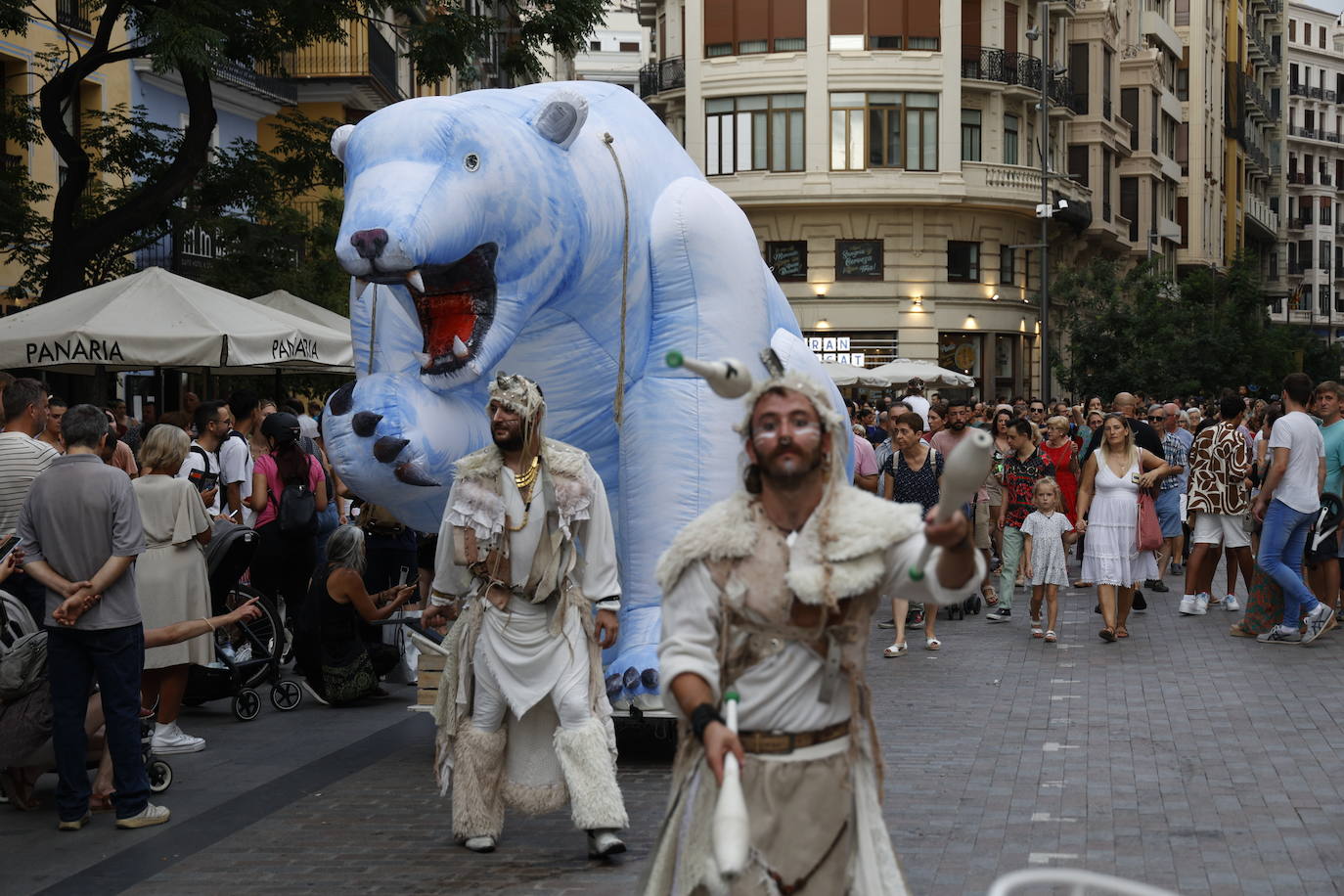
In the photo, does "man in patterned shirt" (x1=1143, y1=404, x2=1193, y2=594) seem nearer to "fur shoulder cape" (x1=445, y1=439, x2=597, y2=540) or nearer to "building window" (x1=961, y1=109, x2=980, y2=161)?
"fur shoulder cape" (x1=445, y1=439, x2=597, y2=540)

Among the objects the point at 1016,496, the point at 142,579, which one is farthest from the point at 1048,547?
the point at 142,579

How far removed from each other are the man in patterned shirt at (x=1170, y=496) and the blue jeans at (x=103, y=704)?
450 inches


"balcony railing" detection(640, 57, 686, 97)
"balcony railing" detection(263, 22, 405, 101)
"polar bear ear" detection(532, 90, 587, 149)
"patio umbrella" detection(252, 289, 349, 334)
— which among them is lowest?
"patio umbrella" detection(252, 289, 349, 334)

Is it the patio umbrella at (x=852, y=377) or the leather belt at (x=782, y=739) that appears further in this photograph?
the patio umbrella at (x=852, y=377)

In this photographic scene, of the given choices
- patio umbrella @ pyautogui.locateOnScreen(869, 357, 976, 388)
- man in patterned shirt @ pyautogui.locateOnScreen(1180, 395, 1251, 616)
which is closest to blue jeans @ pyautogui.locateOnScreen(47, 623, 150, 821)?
man in patterned shirt @ pyautogui.locateOnScreen(1180, 395, 1251, 616)

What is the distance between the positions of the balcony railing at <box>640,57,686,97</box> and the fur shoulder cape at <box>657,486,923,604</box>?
39979 millimetres

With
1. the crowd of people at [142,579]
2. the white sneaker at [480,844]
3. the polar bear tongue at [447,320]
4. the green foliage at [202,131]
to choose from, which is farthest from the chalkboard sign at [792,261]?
the white sneaker at [480,844]

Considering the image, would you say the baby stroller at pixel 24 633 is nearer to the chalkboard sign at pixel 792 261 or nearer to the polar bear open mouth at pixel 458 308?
the polar bear open mouth at pixel 458 308

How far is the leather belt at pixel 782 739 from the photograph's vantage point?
13.5ft

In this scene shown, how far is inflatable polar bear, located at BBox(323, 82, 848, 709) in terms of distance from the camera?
742 cm

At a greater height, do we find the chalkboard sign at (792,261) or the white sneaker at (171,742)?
the chalkboard sign at (792,261)

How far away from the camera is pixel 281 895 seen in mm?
6188

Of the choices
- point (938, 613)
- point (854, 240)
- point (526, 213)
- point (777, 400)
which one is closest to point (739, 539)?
point (777, 400)

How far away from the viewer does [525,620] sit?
22.4 feet
